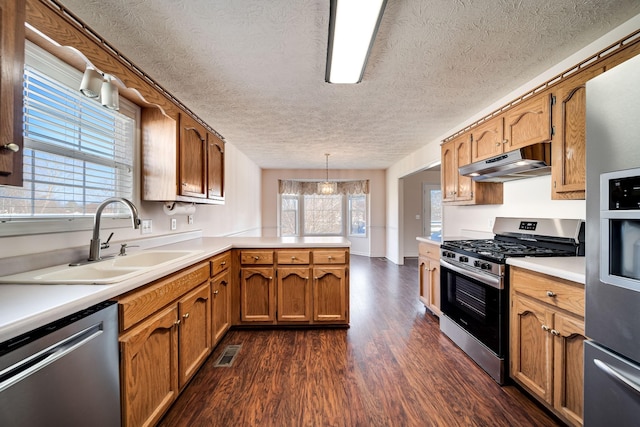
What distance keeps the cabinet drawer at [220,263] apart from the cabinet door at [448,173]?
8.19 feet

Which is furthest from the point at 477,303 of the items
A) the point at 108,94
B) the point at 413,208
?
the point at 413,208

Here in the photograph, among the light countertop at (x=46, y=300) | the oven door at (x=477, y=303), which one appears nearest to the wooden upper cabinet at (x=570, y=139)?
the oven door at (x=477, y=303)

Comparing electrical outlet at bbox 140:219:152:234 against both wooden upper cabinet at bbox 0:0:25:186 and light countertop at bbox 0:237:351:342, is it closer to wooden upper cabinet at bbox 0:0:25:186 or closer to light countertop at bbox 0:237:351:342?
light countertop at bbox 0:237:351:342

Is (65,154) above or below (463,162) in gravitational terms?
below

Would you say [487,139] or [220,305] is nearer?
[220,305]

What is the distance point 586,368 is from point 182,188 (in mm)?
2608

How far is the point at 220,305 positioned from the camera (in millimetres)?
2338

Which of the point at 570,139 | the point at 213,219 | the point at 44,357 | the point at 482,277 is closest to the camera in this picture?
the point at 44,357

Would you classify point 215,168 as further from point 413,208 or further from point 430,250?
point 413,208

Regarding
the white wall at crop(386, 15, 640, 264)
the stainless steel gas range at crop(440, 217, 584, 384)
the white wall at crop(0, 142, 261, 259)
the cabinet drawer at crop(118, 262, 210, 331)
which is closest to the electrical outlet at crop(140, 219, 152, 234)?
the white wall at crop(0, 142, 261, 259)

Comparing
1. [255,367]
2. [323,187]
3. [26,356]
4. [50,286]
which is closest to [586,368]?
[255,367]

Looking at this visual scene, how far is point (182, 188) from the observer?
2.16 metres

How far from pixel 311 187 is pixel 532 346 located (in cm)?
579

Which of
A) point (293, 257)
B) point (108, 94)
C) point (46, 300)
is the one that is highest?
point (108, 94)
